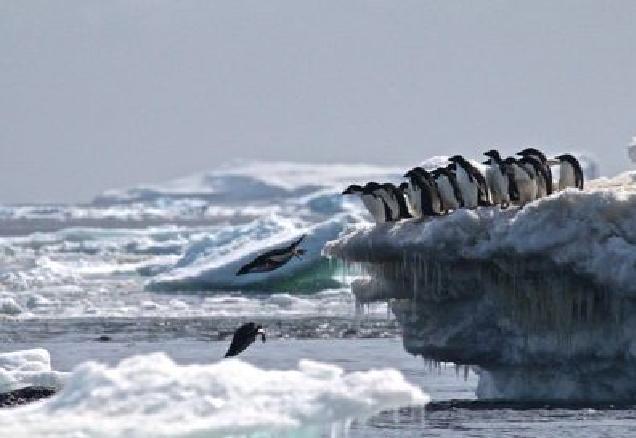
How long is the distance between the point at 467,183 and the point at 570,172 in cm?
126

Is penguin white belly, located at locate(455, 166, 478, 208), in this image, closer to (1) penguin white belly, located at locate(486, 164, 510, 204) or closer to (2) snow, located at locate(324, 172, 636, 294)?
(1) penguin white belly, located at locate(486, 164, 510, 204)

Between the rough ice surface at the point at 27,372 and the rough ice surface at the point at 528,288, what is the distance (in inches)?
139

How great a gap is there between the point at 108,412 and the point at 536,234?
25.2ft

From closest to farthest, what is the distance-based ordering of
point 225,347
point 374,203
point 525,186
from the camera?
1. point 525,186
2. point 374,203
3. point 225,347

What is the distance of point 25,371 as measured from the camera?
2158cm

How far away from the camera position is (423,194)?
23.0 metres

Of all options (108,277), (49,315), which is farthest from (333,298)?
(108,277)

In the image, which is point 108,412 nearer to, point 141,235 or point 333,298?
point 333,298

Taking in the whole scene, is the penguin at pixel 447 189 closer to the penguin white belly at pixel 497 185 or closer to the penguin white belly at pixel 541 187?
the penguin white belly at pixel 497 185

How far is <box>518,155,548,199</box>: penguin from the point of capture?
22750 millimetres

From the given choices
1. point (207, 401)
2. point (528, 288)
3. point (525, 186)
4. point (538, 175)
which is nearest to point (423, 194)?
point (525, 186)

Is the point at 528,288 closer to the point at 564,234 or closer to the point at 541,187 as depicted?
the point at 564,234

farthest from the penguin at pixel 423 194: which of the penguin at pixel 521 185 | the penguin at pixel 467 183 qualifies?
the penguin at pixel 521 185

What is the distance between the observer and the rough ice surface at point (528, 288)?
20109mm
